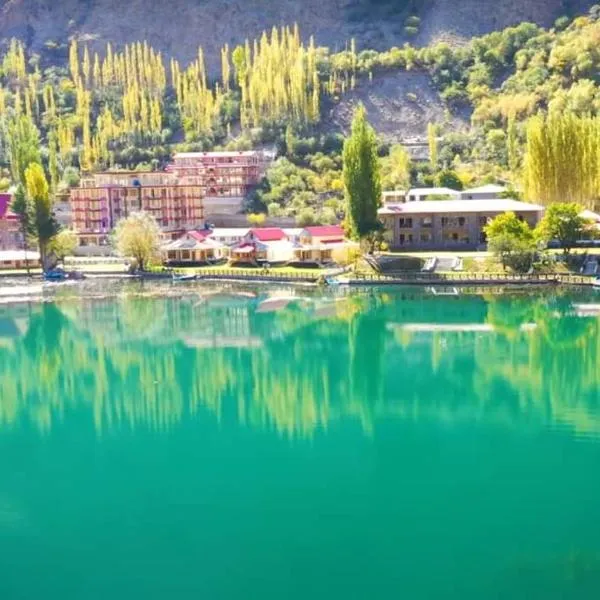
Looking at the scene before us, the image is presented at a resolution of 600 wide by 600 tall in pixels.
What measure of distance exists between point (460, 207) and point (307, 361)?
2862 cm

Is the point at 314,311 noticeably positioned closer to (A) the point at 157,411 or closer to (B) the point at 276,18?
(A) the point at 157,411

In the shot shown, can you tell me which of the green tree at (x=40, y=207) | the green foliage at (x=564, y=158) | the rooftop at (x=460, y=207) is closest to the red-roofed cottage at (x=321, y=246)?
the rooftop at (x=460, y=207)

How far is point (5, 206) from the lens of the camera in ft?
238

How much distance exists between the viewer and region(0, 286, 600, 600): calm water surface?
603 inches

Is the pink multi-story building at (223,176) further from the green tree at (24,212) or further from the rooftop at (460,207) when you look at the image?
the rooftop at (460,207)

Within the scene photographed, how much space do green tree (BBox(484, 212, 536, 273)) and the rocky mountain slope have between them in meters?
60.2

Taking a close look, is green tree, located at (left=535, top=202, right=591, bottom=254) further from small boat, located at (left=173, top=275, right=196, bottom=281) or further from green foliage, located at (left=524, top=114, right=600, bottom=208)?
small boat, located at (left=173, top=275, right=196, bottom=281)

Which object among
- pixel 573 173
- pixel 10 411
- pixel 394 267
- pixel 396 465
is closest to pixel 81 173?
pixel 394 267

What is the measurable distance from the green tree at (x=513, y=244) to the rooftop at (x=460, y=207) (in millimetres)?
6224

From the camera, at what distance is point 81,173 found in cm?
8431

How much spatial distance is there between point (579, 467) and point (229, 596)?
30.0ft

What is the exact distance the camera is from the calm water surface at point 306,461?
1531 centimetres

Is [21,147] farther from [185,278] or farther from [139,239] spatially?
[185,278]

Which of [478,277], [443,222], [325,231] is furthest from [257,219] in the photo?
[478,277]
